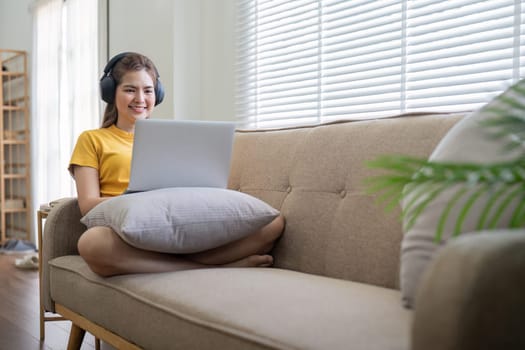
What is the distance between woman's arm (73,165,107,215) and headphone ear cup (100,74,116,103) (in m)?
0.33

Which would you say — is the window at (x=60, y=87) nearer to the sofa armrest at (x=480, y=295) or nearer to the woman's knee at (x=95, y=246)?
the woman's knee at (x=95, y=246)

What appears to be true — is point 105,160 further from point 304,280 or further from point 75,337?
point 304,280

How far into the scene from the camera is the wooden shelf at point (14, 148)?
6.14 meters

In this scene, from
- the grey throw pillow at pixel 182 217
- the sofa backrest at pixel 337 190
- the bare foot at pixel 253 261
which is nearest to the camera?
the sofa backrest at pixel 337 190

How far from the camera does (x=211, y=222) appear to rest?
1736 mm

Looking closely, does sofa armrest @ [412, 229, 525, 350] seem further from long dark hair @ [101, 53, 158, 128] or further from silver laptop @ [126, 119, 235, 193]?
long dark hair @ [101, 53, 158, 128]

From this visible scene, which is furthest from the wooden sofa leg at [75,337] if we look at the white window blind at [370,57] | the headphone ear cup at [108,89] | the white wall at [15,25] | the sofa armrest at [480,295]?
the white wall at [15,25]

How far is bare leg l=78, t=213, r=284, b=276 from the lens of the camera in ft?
5.58

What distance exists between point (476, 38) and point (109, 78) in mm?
1334

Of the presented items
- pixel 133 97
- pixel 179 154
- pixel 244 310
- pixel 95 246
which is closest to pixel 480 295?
pixel 244 310

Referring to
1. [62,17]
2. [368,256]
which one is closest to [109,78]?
A: [368,256]

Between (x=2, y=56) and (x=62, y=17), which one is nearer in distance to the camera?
(x=62, y=17)

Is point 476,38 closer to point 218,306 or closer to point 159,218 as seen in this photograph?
point 159,218

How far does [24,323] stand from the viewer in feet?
9.45
